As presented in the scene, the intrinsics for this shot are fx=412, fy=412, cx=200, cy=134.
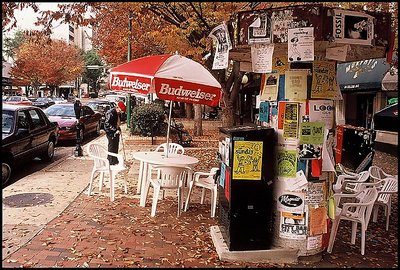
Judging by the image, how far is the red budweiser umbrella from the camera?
611cm

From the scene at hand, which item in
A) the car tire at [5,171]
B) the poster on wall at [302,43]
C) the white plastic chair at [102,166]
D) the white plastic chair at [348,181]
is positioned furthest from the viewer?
the car tire at [5,171]

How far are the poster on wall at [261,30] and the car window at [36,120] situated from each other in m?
7.95

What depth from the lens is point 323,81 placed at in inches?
195

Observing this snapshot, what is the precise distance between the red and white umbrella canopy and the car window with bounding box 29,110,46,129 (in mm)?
5498

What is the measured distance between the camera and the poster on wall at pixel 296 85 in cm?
493

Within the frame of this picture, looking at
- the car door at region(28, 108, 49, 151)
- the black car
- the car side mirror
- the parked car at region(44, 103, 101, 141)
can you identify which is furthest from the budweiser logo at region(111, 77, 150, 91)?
the parked car at region(44, 103, 101, 141)

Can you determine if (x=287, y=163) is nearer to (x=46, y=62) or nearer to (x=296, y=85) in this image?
(x=296, y=85)

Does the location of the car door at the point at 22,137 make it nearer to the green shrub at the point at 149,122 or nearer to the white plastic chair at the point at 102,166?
the white plastic chair at the point at 102,166

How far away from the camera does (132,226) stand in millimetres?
6168

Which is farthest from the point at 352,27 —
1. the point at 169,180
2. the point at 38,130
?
the point at 38,130

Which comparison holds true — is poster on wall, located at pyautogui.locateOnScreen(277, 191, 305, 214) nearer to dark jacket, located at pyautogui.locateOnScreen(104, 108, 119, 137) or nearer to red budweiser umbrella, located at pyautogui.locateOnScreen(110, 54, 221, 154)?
red budweiser umbrella, located at pyautogui.locateOnScreen(110, 54, 221, 154)

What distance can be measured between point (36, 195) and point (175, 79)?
375 centimetres

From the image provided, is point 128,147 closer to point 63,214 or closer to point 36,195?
point 36,195

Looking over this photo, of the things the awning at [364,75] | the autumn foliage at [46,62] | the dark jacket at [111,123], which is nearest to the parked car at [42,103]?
the autumn foliage at [46,62]
